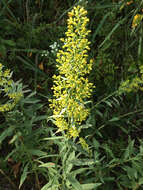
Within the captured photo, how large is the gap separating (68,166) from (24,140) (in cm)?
59

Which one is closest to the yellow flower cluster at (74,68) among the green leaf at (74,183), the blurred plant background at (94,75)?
the green leaf at (74,183)

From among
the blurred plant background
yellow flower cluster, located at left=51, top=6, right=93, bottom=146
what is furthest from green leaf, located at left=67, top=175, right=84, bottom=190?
the blurred plant background

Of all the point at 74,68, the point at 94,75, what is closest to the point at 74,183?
the point at 74,68

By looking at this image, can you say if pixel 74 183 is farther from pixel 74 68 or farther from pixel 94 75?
pixel 94 75

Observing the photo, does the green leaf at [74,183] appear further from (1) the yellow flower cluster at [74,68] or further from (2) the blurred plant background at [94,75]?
(2) the blurred plant background at [94,75]

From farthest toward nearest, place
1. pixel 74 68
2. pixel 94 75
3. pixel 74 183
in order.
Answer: pixel 94 75 < pixel 74 183 < pixel 74 68

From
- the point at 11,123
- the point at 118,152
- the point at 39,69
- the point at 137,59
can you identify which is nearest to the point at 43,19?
the point at 39,69

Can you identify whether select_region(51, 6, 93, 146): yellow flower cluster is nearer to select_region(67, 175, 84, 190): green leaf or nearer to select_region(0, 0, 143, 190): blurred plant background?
select_region(67, 175, 84, 190): green leaf

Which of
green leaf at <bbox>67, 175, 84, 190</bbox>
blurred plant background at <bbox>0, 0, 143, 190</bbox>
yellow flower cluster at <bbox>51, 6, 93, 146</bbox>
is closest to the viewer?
yellow flower cluster at <bbox>51, 6, 93, 146</bbox>

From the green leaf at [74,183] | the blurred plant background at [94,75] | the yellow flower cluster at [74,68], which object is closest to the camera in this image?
the yellow flower cluster at [74,68]

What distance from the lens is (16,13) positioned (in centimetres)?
425

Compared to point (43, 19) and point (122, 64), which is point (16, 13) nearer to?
point (43, 19)

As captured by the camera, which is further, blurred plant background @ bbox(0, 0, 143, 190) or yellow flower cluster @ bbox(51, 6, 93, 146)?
blurred plant background @ bbox(0, 0, 143, 190)

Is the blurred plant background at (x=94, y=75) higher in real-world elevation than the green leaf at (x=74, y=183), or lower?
higher
